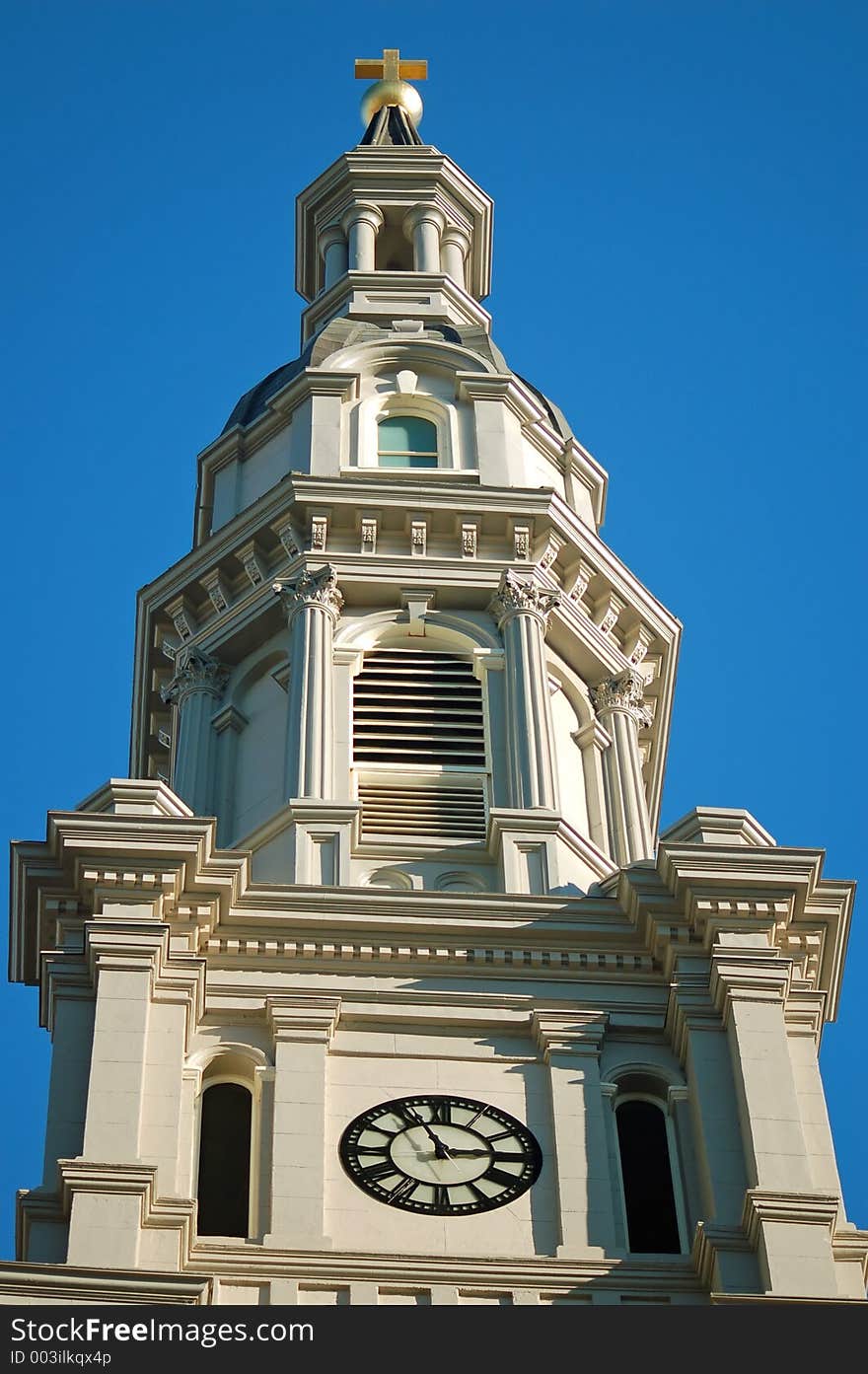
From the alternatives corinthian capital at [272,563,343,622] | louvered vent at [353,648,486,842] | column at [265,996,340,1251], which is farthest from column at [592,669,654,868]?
column at [265,996,340,1251]

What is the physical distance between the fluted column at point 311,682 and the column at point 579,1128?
6.44 meters

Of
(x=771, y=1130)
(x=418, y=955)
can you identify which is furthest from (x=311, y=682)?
(x=771, y=1130)

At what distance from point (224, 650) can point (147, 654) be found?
96.1 inches

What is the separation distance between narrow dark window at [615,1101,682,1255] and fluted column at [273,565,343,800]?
25.2 ft

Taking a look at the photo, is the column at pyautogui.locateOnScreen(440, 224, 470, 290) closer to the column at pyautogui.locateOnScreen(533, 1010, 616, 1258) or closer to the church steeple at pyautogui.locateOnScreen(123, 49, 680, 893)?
the church steeple at pyautogui.locateOnScreen(123, 49, 680, 893)

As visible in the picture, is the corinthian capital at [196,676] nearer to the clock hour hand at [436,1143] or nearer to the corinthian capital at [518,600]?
the corinthian capital at [518,600]

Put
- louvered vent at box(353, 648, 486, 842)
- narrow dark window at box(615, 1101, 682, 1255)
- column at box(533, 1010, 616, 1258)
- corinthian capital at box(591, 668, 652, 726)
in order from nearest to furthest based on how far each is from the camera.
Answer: column at box(533, 1010, 616, 1258) → narrow dark window at box(615, 1101, 682, 1255) → louvered vent at box(353, 648, 486, 842) → corinthian capital at box(591, 668, 652, 726)

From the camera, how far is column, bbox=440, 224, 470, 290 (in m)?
64.0

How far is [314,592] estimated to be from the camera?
49.7 metres

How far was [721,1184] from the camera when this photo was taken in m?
38.0

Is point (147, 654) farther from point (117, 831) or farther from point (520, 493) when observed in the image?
point (117, 831)

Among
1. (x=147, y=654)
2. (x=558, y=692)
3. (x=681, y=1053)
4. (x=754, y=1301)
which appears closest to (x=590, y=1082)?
(x=681, y=1053)

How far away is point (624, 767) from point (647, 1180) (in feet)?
38.5

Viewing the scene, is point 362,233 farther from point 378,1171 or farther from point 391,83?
point 378,1171
